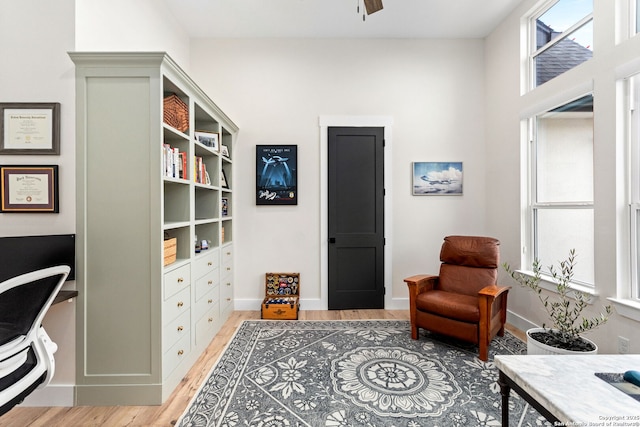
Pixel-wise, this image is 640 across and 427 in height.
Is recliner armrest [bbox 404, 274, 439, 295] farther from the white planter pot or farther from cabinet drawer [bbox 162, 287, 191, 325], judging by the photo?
cabinet drawer [bbox 162, 287, 191, 325]

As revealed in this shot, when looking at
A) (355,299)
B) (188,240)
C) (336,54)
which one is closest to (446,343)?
(355,299)

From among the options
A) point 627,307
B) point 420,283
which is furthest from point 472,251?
point 627,307

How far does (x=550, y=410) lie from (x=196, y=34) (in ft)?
14.9

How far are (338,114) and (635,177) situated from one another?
2815 mm

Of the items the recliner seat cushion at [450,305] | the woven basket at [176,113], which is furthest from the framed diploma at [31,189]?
the recliner seat cushion at [450,305]

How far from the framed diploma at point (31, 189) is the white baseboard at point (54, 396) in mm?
1194

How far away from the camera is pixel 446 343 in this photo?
2688 millimetres

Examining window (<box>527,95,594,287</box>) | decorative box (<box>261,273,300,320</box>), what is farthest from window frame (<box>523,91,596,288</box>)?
decorative box (<box>261,273,300,320</box>)

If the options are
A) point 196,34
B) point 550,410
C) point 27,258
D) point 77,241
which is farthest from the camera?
point 196,34

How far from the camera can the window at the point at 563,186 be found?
2439 millimetres

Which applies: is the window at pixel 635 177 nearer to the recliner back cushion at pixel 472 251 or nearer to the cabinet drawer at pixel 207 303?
the recliner back cushion at pixel 472 251

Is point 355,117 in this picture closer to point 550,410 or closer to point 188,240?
point 188,240

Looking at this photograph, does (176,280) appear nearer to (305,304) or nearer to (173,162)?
(173,162)

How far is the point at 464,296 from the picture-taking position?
2.72 m
